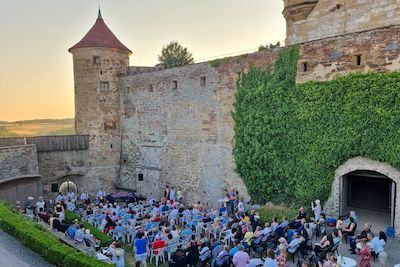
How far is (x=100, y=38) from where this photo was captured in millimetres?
23953

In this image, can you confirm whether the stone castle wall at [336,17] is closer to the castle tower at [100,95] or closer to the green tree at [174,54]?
the castle tower at [100,95]

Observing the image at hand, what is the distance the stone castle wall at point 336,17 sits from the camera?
52.2 ft

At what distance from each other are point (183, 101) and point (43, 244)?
12.0 m

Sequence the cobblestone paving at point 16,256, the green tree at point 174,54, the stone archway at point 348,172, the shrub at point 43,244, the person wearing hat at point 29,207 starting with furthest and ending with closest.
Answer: the green tree at point 174,54 → the person wearing hat at point 29,207 → the stone archway at point 348,172 → the cobblestone paving at point 16,256 → the shrub at point 43,244

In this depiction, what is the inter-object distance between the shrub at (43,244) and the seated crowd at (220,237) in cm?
143

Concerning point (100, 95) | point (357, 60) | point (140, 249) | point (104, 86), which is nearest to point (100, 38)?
point (104, 86)

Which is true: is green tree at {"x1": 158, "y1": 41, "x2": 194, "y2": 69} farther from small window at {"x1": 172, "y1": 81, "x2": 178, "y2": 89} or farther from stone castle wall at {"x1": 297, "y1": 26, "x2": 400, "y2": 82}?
stone castle wall at {"x1": 297, "y1": 26, "x2": 400, "y2": 82}

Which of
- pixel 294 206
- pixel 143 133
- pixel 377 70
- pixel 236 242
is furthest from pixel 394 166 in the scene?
pixel 143 133

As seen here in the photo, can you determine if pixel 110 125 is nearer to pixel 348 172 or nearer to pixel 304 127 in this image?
pixel 304 127

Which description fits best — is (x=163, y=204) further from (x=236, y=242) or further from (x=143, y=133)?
(x=143, y=133)

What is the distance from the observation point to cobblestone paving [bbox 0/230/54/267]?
9414 millimetres

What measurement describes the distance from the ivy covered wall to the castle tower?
1071 centimetres

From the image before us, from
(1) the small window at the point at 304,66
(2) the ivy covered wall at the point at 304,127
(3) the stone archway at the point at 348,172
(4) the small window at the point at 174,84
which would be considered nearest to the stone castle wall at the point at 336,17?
(1) the small window at the point at 304,66

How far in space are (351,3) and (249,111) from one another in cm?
724
